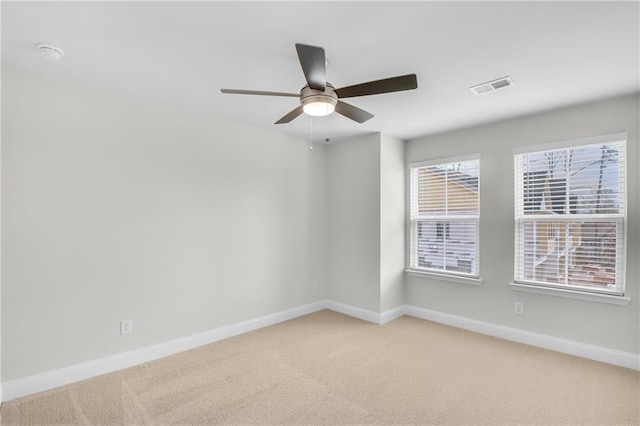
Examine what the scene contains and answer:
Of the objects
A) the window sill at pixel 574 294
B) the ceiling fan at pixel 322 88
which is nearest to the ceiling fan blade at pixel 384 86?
the ceiling fan at pixel 322 88

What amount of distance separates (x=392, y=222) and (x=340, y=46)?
8.91ft

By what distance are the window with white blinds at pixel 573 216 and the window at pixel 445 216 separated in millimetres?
500

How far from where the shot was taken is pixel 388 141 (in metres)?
4.34

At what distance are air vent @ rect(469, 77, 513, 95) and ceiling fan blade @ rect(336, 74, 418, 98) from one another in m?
1.04

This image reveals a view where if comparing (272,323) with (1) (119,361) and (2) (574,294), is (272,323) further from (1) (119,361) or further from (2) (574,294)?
(2) (574,294)

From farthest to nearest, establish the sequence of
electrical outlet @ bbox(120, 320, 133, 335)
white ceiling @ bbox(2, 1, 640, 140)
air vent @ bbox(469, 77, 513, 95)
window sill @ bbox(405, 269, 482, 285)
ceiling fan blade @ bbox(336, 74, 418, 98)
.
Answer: window sill @ bbox(405, 269, 482, 285) < electrical outlet @ bbox(120, 320, 133, 335) < air vent @ bbox(469, 77, 513, 95) < ceiling fan blade @ bbox(336, 74, 418, 98) < white ceiling @ bbox(2, 1, 640, 140)

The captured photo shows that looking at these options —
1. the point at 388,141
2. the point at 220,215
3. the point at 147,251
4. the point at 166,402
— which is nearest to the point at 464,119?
the point at 388,141

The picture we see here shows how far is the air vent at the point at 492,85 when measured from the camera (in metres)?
2.64

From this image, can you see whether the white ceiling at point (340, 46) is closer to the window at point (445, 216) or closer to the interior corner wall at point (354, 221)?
the window at point (445, 216)

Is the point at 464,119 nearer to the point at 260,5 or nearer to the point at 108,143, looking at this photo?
the point at 260,5

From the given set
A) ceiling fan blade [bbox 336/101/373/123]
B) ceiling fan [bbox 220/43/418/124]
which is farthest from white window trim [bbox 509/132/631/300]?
ceiling fan [bbox 220/43/418/124]

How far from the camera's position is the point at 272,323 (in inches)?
164

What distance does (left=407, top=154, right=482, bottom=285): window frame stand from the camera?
3.97 metres

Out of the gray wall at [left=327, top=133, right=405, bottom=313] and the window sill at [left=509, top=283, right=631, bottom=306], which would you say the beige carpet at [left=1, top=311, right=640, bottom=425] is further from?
the gray wall at [left=327, top=133, right=405, bottom=313]
